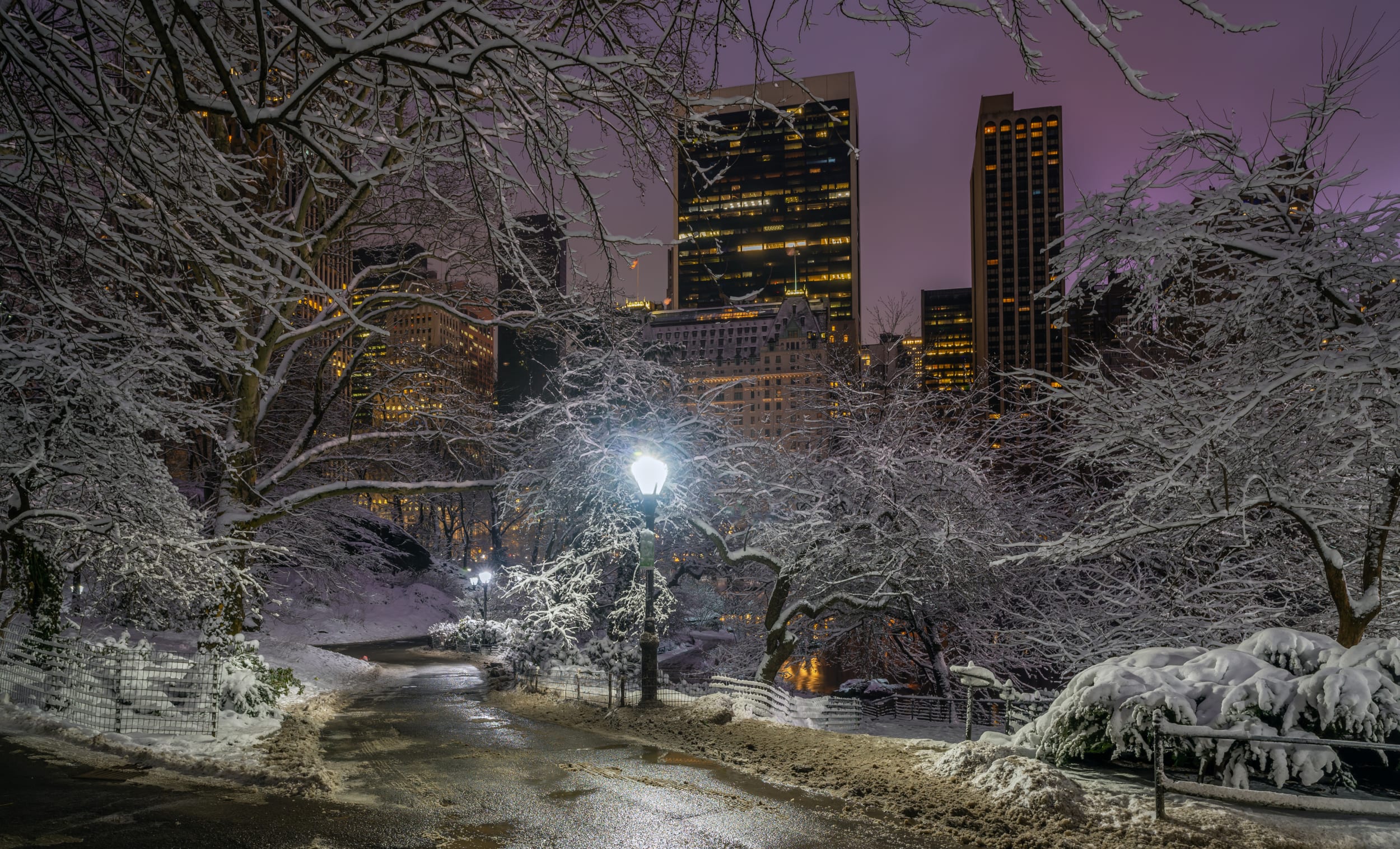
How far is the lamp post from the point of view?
12773mm

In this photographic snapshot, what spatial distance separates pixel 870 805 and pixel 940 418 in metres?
17.9

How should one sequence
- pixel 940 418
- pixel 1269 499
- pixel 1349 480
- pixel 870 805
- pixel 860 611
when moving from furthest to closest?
pixel 940 418
pixel 860 611
pixel 1349 480
pixel 1269 499
pixel 870 805

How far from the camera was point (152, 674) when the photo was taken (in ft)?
35.2

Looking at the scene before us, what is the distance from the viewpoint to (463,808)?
7.28 meters

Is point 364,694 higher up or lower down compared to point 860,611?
lower down

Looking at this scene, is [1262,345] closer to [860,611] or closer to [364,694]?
[860,611]

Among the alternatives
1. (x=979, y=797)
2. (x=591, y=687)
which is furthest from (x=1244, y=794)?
(x=591, y=687)

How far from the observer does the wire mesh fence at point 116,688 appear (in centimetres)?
984

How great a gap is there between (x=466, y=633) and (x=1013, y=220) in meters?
169

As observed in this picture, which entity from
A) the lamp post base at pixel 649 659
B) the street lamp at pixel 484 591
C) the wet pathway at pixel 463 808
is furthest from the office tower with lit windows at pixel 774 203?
the street lamp at pixel 484 591

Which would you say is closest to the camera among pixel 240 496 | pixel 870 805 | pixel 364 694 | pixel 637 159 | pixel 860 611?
pixel 637 159

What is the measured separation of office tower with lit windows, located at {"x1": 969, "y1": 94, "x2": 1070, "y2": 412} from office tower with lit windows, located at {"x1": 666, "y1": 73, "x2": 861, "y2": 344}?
27.6 meters

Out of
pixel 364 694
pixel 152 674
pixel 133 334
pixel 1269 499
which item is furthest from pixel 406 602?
pixel 1269 499

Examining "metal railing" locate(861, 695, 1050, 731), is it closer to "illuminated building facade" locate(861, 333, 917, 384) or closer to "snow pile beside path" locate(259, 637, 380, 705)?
"illuminated building facade" locate(861, 333, 917, 384)
